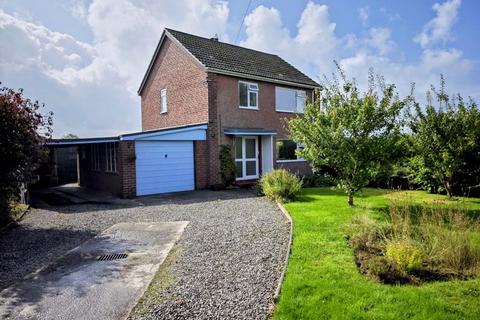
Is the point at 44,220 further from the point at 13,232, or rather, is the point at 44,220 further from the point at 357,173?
the point at 357,173

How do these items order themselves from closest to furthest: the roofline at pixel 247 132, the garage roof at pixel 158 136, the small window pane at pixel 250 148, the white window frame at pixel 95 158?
the garage roof at pixel 158 136
the roofline at pixel 247 132
the white window frame at pixel 95 158
the small window pane at pixel 250 148

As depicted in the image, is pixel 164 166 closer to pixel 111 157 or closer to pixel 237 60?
pixel 111 157

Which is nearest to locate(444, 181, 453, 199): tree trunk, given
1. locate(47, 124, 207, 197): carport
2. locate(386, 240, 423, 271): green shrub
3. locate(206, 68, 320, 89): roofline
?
locate(386, 240, 423, 271): green shrub

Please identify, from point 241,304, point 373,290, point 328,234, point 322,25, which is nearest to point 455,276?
point 373,290

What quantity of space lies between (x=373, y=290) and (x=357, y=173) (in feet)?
19.1

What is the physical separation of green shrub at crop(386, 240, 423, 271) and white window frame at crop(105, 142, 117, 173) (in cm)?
1220

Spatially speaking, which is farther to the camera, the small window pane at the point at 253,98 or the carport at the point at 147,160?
the small window pane at the point at 253,98

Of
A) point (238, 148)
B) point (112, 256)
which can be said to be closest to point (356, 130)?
point (112, 256)

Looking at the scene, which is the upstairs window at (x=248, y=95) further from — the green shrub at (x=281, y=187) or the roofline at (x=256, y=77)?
the green shrub at (x=281, y=187)

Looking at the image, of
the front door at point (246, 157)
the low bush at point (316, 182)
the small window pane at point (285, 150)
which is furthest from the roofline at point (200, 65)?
the low bush at point (316, 182)

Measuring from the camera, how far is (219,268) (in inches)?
203

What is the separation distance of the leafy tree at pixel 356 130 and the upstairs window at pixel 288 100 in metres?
9.10

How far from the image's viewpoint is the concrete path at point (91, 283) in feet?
13.2

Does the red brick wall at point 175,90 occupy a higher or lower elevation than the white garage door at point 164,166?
higher
